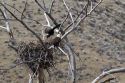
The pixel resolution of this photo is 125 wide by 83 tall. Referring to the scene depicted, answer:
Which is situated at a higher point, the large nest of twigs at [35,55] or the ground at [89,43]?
the large nest of twigs at [35,55]

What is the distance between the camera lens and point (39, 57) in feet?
18.1

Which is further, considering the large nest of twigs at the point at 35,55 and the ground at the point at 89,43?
the ground at the point at 89,43

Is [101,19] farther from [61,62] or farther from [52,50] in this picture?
[52,50]

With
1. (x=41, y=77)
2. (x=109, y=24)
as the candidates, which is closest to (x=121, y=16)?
(x=109, y=24)

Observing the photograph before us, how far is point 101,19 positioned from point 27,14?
2.67 meters

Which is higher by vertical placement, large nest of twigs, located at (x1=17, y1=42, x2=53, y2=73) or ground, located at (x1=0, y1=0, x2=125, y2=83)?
large nest of twigs, located at (x1=17, y1=42, x2=53, y2=73)

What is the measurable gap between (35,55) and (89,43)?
9098 mm

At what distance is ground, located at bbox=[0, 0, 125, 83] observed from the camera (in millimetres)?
12713

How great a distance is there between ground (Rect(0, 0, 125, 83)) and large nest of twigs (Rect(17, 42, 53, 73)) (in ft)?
20.0

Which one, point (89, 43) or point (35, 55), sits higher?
point (35, 55)

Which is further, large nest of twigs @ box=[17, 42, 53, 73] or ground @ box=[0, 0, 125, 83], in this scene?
ground @ box=[0, 0, 125, 83]

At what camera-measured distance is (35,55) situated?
18.2 ft

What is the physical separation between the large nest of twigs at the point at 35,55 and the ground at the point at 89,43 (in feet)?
20.0

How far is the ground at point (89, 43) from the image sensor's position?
12.7 m
